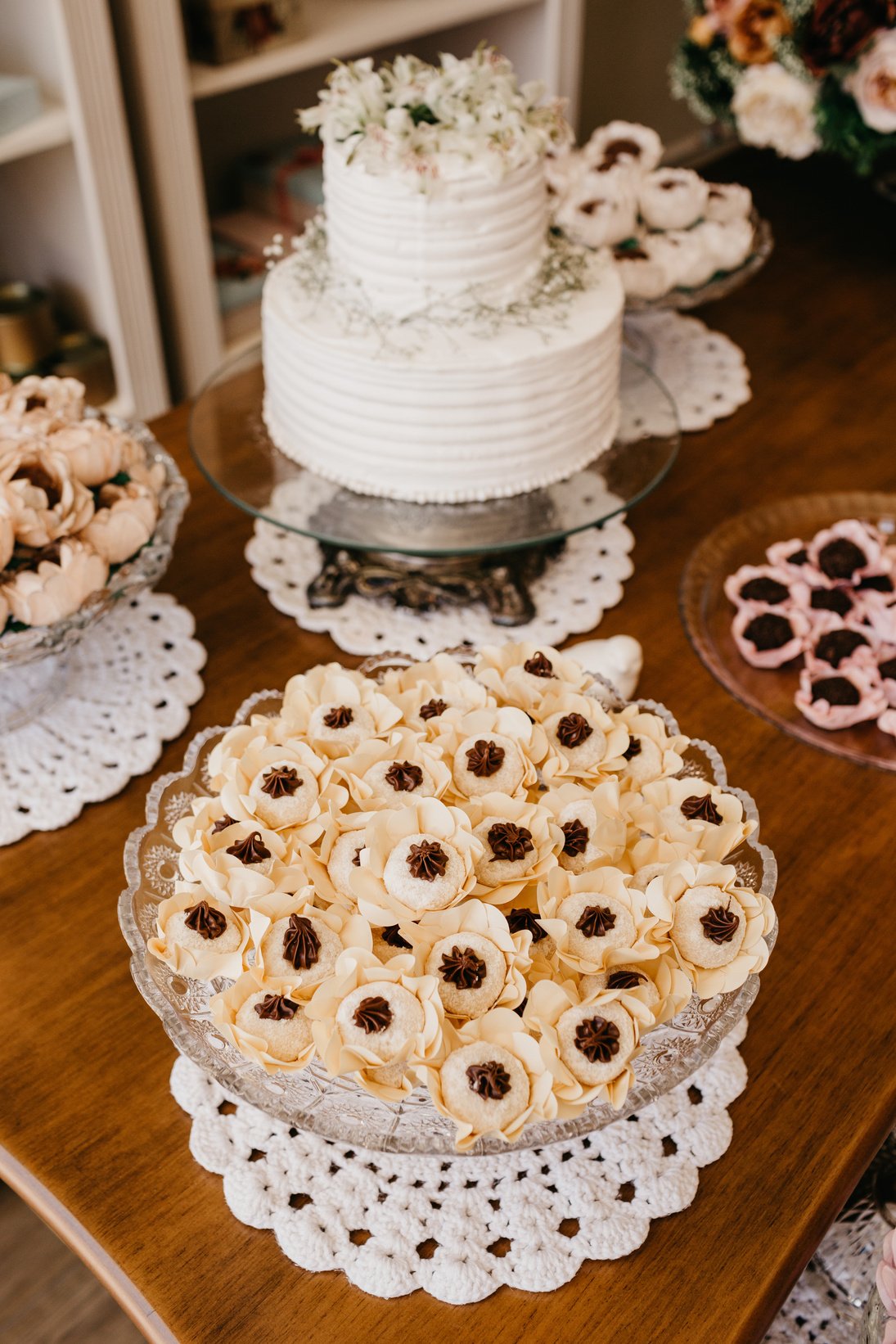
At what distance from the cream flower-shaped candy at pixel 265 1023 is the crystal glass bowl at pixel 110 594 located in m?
0.34

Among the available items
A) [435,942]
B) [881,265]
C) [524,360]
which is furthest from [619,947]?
[881,265]

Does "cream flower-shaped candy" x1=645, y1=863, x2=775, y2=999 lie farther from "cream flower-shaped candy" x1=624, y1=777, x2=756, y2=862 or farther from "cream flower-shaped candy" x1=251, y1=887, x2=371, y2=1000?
"cream flower-shaped candy" x1=251, y1=887, x2=371, y2=1000

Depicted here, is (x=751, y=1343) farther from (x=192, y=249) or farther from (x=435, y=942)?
(x=192, y=249)

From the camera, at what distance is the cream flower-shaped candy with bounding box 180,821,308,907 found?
0.64m

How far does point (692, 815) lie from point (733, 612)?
1.45 feet

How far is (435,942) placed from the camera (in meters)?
0.62

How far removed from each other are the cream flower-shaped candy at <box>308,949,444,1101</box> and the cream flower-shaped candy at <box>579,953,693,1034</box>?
0.29ft

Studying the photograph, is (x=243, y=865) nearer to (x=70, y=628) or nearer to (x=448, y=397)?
(x=70, y=628)

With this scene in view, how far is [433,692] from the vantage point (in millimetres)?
773

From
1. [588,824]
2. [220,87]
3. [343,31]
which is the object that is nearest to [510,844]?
[588,824]

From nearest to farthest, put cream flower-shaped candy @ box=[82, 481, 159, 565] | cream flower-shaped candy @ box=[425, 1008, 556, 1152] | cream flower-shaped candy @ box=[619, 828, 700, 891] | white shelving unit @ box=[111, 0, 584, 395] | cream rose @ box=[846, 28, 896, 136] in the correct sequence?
cream flower-shaped candy @ box=[425, 1008, 556, 1152] < cream flower-shaped candy @ box=[619, 828, 700, 891] < cream flower-shaped candy @ box=[82, 481, 159, 565] < cream rose @ box=[846, 28, 896, 136] < white shelving unit @ box=[111, 0, 584, 395]

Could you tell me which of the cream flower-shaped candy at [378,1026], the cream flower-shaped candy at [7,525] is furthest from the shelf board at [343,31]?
the cream flower-shaped candy at [378,1026]

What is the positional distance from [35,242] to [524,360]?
1.05 m

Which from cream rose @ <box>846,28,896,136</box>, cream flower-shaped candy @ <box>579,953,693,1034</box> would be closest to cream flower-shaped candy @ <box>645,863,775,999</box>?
cream flower-shaped candy @ <box>579,953,693,1034</box>
